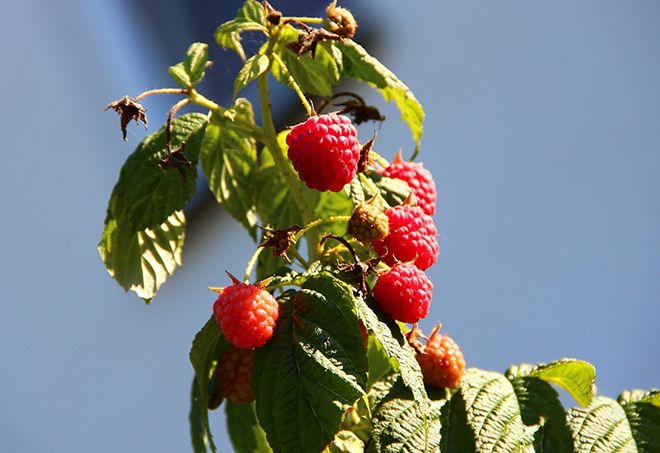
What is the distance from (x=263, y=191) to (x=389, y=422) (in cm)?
67

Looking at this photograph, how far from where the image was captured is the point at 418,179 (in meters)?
1.88

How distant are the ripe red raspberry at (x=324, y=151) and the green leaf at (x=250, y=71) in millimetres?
114

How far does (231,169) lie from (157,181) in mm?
290

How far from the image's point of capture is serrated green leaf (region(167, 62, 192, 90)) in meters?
1.82

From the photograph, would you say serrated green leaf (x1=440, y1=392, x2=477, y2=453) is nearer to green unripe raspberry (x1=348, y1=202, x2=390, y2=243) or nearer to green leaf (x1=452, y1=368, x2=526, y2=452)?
green leaf (x1=452, y1=368, x2=526, y2=452)

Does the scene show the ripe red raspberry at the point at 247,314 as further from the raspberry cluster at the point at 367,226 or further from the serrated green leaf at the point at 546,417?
the serrated green leaf at the point at 546,417

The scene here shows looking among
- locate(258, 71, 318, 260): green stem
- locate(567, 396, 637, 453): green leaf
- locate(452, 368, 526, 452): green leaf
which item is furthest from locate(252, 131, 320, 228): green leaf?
locate(567, 396, 637, 453): green leaf

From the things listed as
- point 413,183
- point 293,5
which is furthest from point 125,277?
point 293,5

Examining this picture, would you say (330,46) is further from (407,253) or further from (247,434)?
(247,434)

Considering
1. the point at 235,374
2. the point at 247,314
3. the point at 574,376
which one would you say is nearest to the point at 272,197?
the point at 235,374

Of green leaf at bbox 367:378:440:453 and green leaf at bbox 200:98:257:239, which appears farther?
green leaf at bbox 200:98:257:239

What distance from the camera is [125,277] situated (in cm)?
196

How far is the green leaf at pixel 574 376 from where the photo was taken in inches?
67.8

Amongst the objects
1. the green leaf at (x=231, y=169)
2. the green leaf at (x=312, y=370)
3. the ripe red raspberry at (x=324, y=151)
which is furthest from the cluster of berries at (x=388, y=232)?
the green leaf at (x=231, y=169)
